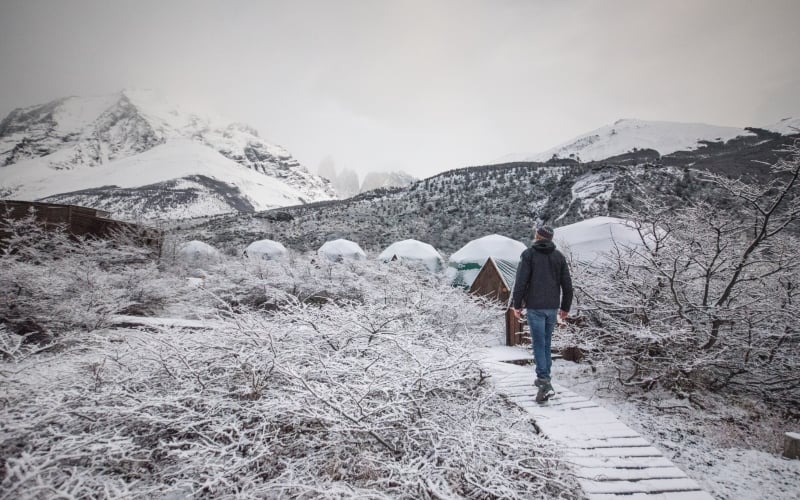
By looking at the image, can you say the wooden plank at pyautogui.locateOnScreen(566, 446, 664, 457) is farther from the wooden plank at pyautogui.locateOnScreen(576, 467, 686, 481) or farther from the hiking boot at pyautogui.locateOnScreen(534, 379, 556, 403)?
the hiking boot at pyautogui.locateOnScreen(534, 379, 556, 403)

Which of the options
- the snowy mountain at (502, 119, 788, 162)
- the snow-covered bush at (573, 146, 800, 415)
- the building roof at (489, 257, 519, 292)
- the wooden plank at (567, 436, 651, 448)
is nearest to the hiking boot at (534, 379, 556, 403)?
the wooden plank at (567, 436, 651, 448)

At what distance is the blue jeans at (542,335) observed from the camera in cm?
386

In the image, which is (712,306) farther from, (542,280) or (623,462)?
(623,462)

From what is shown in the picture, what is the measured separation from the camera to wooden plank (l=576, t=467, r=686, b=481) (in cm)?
271

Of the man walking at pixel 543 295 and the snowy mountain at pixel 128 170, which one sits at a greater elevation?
the snowy mountain at pixel 128 170

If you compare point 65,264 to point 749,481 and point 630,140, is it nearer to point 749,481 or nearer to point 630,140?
point 749,481

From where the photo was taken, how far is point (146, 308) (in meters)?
10.2

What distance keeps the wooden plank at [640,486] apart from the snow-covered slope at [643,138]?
63.7m

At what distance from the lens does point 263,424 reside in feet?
6.93

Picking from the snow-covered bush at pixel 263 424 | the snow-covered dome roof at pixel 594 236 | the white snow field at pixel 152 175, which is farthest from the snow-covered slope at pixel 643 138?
the white snow field at pixel 152 175

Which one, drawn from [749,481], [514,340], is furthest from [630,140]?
[749,481]

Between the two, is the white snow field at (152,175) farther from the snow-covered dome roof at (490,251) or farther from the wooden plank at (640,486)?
the wooden plank at (640,486)

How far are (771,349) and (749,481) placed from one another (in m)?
2.43

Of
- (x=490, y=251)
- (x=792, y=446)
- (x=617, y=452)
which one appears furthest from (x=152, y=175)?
(x=792, y=446)
